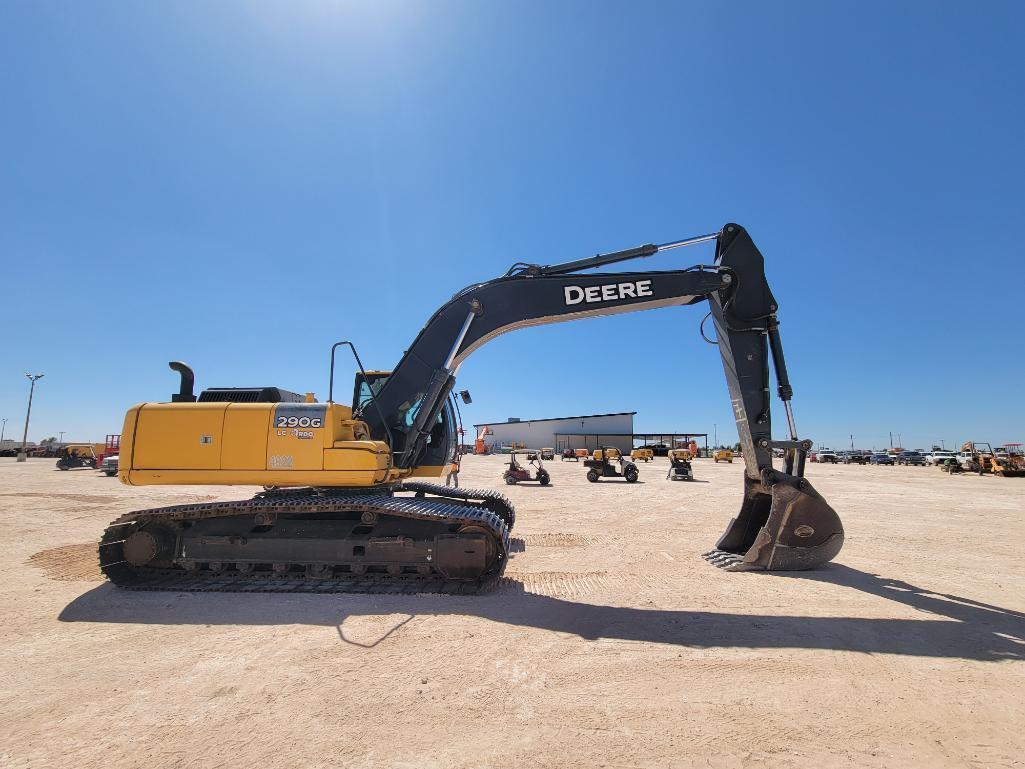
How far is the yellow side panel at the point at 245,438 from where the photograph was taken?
6273mm

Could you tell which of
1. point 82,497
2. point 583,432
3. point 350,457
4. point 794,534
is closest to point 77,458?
point 82,497

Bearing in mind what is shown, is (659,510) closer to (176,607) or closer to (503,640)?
(503,640)

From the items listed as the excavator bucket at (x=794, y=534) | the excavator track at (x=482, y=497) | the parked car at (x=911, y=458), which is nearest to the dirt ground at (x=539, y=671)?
the excavator bucket at (x=794, y=534)

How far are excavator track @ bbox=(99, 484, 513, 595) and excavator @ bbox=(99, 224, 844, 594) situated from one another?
0.06 ft

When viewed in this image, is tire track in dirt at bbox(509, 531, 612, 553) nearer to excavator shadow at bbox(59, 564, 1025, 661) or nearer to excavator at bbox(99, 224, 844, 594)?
excavator at bbox(99, 224, 844, 594)

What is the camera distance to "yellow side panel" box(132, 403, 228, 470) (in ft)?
20.8

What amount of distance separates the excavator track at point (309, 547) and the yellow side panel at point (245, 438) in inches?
22.7

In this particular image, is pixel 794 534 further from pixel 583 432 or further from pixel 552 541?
pixel 583 432

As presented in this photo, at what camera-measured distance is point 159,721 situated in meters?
3.10

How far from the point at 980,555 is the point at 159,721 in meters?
11.4

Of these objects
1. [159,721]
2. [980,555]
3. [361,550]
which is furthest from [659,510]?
[159,721]

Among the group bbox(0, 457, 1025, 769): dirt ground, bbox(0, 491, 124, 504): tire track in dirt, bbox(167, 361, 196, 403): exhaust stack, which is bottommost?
bbox(0, 457, 1025, 769): dirt ground

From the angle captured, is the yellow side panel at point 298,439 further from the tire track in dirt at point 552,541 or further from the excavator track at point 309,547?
the tire track in dirt at point 552,541

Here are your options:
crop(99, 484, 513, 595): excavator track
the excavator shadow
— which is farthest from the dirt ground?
crop(99, 484, 513, 595): excavator track
